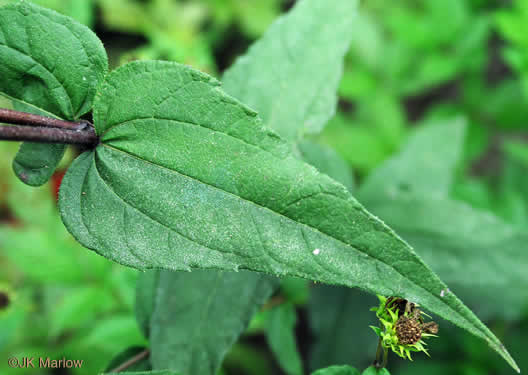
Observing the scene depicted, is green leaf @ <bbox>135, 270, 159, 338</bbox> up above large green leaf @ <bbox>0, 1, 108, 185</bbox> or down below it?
below

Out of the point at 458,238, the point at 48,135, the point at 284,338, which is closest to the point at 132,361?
the point at 284,338

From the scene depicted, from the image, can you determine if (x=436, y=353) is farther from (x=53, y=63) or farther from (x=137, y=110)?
(x=53, y=63)

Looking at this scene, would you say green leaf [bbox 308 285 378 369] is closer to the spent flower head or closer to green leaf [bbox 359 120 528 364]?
green leaf [bbox 359 120 528 364]

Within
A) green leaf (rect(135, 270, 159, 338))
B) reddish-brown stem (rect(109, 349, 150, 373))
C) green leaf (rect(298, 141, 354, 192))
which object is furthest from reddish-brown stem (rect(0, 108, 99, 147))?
green leaf (rect(298, 141, 354, 192))

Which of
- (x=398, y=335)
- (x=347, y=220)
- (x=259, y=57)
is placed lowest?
(x=398, y=335)

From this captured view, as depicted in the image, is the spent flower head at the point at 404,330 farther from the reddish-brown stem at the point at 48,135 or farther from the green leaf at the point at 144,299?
the green leaf at the point at 144,299

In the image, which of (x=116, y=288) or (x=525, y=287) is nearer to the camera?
(x=525, y=287)

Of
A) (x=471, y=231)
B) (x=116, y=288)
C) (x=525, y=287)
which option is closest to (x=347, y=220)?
(x=471, y=231)
